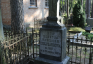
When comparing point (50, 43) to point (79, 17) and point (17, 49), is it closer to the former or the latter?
point (17, 49)

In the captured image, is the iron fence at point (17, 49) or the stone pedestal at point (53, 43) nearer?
the iron fence at point (17, 49)

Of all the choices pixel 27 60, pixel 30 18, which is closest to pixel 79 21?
pixel 30 18

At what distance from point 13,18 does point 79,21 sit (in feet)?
30.1

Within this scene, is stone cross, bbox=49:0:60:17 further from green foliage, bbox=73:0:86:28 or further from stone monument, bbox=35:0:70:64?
green foliage, bbox=73:0:86:28

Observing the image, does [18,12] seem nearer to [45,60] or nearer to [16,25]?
[16,25]

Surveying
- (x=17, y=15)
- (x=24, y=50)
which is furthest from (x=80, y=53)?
(x=17, y=15)

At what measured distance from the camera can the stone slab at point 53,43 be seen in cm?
338

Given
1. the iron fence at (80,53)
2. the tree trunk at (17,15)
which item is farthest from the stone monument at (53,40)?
the tree trunk at (17,15)

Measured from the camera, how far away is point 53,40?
11.3ft

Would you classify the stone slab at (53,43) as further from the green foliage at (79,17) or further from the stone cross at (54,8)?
the green foliage at (79,17)

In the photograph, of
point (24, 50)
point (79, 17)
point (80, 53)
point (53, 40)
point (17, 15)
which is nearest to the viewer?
point (53, 40)

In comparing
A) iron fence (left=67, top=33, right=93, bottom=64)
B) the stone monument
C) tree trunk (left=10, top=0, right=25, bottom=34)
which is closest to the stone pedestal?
the stone monument

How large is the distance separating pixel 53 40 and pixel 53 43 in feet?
0.31

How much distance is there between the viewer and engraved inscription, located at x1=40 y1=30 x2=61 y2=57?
340cm
